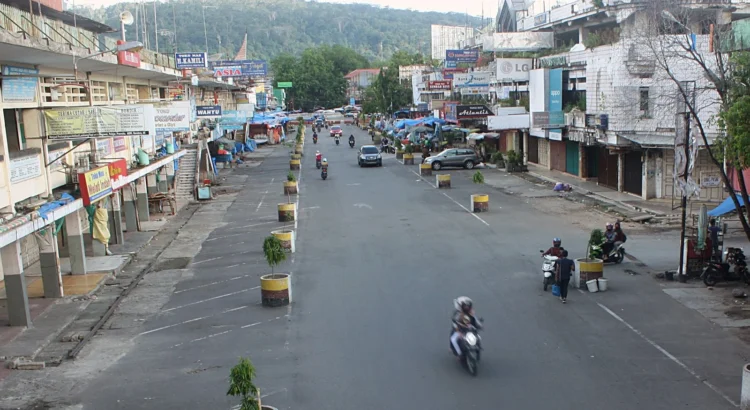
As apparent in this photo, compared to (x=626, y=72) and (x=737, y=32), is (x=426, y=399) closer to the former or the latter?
(x=737, y=32)

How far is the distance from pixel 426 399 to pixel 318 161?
38766mm

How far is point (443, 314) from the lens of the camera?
15102mm

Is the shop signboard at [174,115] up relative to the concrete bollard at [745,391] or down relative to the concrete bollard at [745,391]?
up

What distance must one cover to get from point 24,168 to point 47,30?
11.6ft

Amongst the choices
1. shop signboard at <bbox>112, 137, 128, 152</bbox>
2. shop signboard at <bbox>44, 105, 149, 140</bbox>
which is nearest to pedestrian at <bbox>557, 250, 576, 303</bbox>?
shop signboard at <bbox>44, 105, 149, 140</bbox>

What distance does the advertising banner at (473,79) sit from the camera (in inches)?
1961

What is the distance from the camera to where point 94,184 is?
768 inches

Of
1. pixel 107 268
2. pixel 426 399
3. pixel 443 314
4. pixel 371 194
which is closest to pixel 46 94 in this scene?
pixel 107 268

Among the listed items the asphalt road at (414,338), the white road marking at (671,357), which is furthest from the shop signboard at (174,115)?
the white road marking at (671,357)

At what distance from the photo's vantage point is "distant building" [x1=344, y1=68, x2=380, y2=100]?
579 feet

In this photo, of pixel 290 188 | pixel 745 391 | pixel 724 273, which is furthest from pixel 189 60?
pixel 745 391

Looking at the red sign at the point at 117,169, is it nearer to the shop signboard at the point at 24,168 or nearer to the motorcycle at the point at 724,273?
the shop signboard at the point at 24,168

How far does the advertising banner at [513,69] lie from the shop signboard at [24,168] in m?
31.9

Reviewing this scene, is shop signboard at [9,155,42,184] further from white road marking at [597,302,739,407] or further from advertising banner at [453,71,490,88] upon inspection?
advertising banner at [453,71,490,88]
